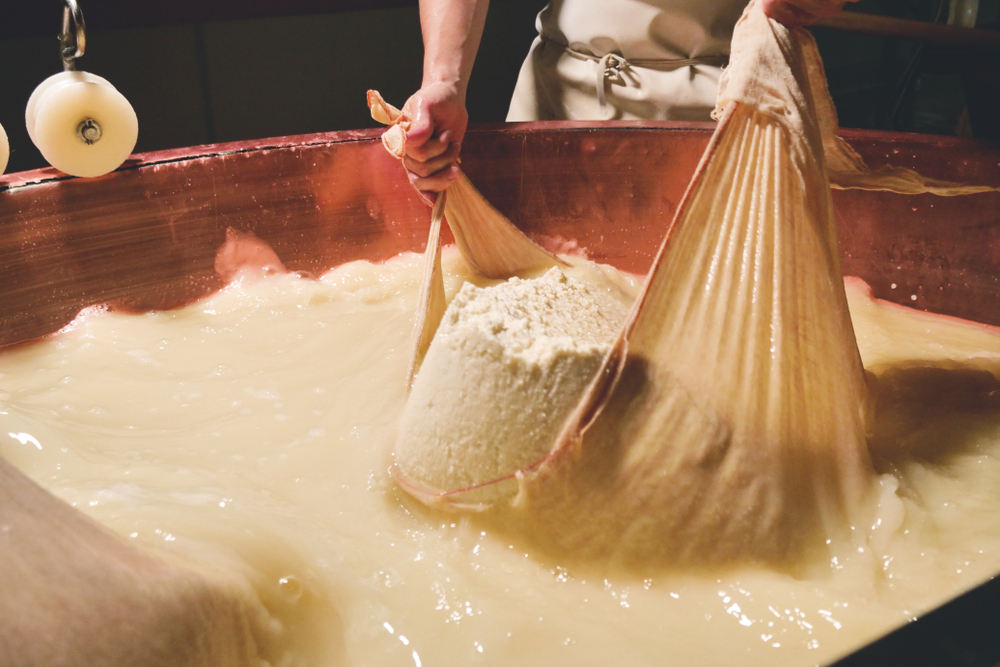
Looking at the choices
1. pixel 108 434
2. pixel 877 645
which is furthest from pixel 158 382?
pixel 877 645

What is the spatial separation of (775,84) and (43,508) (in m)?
0.77

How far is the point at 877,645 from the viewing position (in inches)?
11.3

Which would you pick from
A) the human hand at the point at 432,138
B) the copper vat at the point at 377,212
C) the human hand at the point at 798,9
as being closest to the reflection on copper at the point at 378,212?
the copper vat at the point at 377,212

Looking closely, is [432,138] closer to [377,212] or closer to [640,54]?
[377,212]

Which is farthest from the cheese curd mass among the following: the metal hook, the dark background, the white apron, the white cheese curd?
the dark background

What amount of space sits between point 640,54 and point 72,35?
109cm

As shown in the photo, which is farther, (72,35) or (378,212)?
(378,212)

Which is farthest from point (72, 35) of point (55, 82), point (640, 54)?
point (640, 54)

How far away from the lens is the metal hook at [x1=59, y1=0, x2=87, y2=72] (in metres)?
1.12

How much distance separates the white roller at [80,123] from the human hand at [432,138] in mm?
511

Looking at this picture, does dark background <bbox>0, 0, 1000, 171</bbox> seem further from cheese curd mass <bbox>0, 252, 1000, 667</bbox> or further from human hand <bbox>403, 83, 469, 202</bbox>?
human hand <bbox>403, 83, 469, 202</bbox>

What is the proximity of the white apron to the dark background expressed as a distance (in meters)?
0.52

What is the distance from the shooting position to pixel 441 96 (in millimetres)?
1156

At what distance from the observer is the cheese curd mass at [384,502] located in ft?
2.16
